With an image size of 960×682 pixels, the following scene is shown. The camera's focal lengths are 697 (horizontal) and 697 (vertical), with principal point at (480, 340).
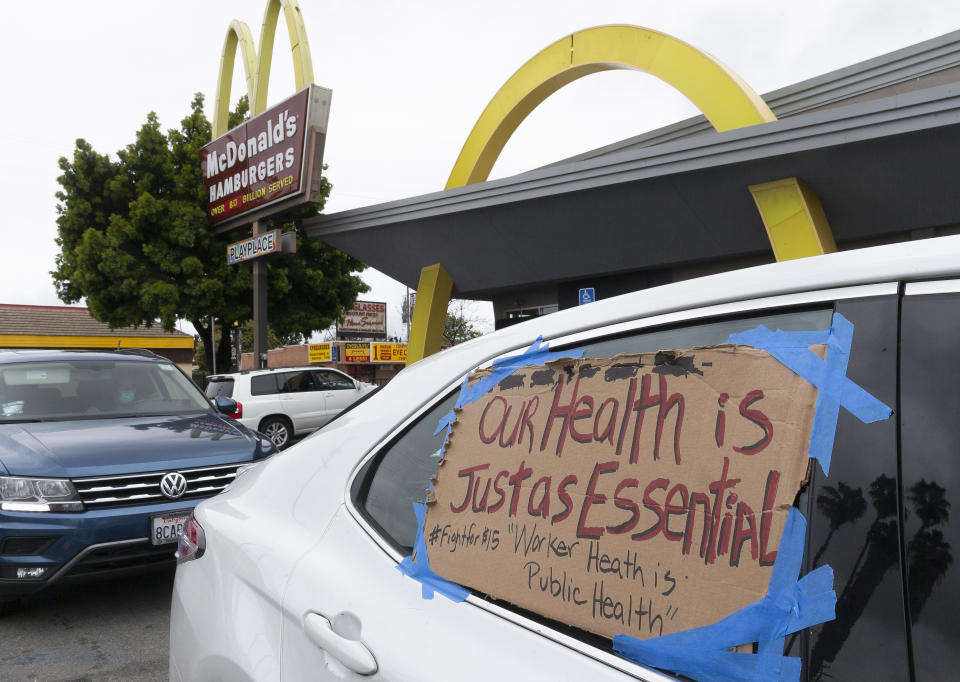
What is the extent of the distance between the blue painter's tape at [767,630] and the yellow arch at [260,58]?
14.7m

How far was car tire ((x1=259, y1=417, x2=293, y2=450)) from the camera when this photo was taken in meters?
14.4

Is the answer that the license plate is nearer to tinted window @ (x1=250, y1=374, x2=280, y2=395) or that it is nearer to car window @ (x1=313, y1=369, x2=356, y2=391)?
tinted window @ (x1=250, y1=374, x2=280, y2=395)

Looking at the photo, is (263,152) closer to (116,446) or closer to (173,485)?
(116,446)

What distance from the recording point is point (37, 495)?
3838 millimetres

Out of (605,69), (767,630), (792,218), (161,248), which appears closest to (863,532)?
(767,630)

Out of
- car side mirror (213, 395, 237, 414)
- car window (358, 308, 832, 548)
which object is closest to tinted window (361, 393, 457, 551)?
car window (358, 308, 832, 548)

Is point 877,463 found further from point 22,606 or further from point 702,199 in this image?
point 702,199

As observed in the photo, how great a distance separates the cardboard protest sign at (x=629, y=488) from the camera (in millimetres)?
994

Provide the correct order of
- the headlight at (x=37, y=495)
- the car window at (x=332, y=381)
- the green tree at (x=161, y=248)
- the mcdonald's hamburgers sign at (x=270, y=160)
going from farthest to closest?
the green tree at (x=161, y=248)
the car window at (x=332, y=381)
the mcdonald's hamburgers sign at (x=270, y=160)
the headlight at (x=37, y=495)

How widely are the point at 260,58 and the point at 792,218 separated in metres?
13.2

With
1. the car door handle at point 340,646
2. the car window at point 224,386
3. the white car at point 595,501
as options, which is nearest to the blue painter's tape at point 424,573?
the white car at point 595,501

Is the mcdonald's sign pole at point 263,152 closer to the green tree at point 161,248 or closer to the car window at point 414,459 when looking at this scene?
the green tree at point 161,248

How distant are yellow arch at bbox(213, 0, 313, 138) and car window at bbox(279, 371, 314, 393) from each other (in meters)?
5.97

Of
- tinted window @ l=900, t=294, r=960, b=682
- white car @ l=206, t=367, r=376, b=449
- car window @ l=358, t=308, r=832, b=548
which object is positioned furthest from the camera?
white car @ l=206, t=367, r=376, b=449
